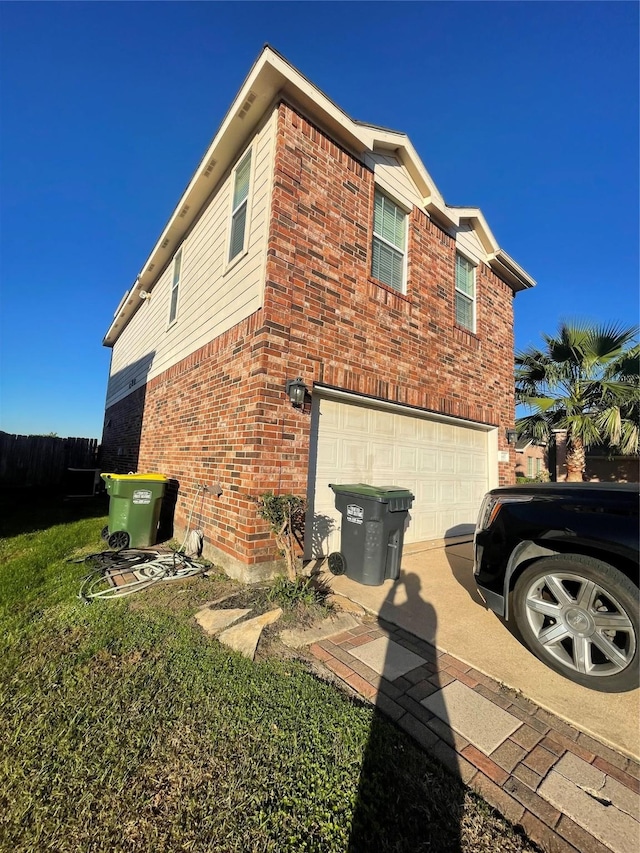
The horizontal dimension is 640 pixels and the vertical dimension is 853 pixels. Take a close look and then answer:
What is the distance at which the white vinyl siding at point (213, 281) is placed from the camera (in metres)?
4.73

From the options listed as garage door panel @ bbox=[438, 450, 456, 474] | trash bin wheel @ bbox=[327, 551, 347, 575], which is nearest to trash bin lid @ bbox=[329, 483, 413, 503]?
trash bin wheel @ bbox=[327, 551, 347, 575]

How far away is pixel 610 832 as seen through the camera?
142 centimetres

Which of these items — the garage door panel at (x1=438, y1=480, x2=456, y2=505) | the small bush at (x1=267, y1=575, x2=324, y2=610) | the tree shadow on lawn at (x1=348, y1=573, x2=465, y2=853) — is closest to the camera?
the tree shadow on lawn at (x1=348, y1=573, x2=465, y2=853)

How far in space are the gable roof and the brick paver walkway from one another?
656 centimetres

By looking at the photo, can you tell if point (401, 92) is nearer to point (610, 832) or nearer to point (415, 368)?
point (415, 368)

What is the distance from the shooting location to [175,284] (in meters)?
8.39

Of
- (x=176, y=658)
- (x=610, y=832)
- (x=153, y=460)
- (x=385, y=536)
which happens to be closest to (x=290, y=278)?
(x=385, y=536)

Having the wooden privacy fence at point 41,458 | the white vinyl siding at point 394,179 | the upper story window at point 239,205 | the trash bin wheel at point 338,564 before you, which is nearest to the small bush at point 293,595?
the trash bin wheel at point 338,564

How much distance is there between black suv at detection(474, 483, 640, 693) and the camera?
2213 mm

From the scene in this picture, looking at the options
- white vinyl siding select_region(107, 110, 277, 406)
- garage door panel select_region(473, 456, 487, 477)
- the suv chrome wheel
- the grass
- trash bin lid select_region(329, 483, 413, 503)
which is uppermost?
white vinyl siding select_region(107, 110, 277, 406)

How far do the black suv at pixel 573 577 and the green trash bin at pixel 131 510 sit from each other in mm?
4915

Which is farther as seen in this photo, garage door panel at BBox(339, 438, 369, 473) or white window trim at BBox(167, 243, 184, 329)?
white window trim at BBox(167, 243, 184, 329)

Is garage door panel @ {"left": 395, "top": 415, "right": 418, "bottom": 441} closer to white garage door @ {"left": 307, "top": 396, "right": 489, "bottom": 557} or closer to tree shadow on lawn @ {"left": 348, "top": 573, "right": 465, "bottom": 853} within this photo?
white garage door @ {"left": 307, "top": 396, "right": 489, "bottom": 557}

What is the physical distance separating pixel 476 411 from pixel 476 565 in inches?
186
